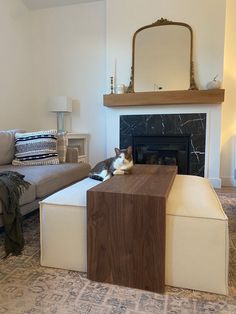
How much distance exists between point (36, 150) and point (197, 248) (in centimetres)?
187

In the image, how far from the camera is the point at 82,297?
123 cm

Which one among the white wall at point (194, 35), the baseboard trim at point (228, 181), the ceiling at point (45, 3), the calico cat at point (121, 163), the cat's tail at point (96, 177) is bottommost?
the baseboard trim at point (228, 181)

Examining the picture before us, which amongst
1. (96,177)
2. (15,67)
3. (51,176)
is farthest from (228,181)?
(15,67)

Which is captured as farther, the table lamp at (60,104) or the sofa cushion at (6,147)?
the table lamp at (60,104)

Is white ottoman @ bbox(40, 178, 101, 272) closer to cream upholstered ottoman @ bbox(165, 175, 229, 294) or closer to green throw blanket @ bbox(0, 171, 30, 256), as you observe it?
green throw blanket @ bbox(0, 171, 30, 256)

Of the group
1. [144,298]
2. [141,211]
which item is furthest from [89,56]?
[144,298]

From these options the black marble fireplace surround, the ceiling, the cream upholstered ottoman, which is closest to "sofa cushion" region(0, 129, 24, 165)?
the black marble fireplace surround

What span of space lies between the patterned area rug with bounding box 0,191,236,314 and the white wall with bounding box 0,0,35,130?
2.66m

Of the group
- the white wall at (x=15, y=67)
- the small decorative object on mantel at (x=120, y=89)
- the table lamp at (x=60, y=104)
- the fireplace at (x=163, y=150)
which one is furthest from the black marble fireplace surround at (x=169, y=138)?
the white wall at (x=15, y=67)

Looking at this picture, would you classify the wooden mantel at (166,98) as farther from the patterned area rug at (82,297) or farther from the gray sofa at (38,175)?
the patterned area rug at (82,297)

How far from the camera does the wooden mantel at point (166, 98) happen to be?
3250 mm

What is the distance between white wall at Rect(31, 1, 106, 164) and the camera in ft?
12.7

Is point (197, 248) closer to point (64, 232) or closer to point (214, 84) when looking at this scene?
point (64, 232)

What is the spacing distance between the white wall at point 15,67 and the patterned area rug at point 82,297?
105 inches
